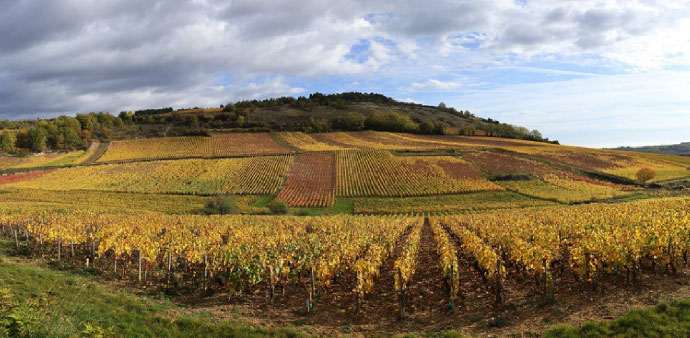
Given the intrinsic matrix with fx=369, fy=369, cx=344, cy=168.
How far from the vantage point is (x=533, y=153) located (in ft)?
289

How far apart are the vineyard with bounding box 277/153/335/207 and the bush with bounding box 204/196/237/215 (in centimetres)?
894

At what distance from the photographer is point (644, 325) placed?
10180mm

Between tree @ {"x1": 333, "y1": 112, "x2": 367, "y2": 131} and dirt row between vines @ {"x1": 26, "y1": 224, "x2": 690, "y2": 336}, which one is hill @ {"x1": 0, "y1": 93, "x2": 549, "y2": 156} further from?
dirt row between vines @ {"x1": 26, "y1": 224, "x2": 690, "y2": 336}

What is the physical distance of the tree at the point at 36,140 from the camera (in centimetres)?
9294

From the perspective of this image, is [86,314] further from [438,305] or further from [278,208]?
[278,208]

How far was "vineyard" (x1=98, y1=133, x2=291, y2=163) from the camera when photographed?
8850cm

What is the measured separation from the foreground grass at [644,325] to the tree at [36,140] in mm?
117281

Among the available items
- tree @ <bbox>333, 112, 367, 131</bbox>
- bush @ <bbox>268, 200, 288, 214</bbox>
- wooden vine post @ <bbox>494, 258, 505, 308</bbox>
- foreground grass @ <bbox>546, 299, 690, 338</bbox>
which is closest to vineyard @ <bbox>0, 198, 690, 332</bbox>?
wooden vine post @ <bbox>494, 258, 505, 308</bbox>

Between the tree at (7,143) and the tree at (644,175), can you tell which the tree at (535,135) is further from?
the tree at (7,143)

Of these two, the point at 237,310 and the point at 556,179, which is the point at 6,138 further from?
the point at 556,179

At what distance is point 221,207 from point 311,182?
69.1ft

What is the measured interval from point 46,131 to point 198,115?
143 feet

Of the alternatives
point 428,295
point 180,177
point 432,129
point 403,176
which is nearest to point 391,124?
point 432,129

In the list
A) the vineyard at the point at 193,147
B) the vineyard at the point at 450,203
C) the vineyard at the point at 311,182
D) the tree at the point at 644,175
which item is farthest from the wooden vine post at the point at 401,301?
the vineyard at the point at 193,147
